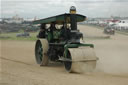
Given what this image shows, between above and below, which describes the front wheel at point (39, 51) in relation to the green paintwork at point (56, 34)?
below

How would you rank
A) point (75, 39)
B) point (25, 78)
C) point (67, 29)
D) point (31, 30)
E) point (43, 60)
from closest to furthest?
1. point (25, 78)
2. point (75, 39)
3. point (67, 29)
4. point (43, 60)
5. point (31, 30)

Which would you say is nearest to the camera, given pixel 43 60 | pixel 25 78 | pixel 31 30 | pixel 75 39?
pixel 25 78

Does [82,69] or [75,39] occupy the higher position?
[75,39]

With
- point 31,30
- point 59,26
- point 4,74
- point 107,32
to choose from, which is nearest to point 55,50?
point 59,26

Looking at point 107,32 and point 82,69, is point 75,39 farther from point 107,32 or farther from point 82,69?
point 107,32

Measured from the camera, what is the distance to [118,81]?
739 centimetres

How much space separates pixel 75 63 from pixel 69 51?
507 mm

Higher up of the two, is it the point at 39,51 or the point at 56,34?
the point at 56,34

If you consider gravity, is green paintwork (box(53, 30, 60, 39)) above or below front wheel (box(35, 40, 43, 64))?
above

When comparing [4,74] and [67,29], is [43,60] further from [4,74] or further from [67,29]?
[4,74]

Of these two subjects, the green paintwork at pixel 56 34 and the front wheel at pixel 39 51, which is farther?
the front wheel at pixel 39 51

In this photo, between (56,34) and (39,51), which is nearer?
(56,34)

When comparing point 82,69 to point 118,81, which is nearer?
point 118,81

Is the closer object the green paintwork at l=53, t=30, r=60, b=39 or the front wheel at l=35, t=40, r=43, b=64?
the green paintwork at l=53, t=30, r=60, b=39
